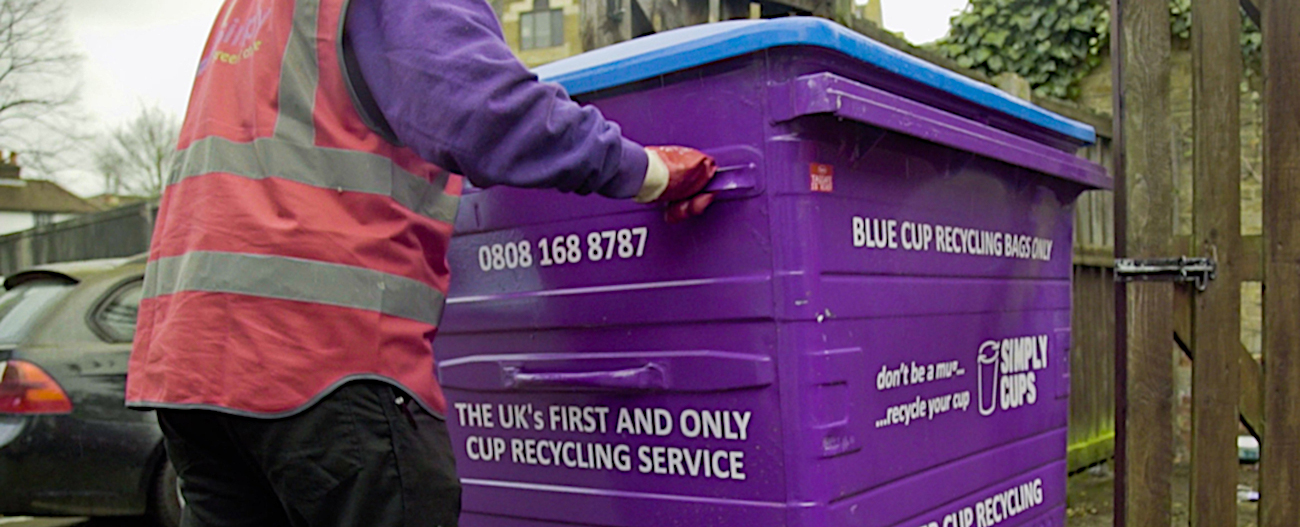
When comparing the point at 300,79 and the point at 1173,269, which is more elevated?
the point at 300,79

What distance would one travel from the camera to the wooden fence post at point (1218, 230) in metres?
2.60

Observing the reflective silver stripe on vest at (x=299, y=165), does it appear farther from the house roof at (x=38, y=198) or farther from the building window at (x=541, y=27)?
the house roof at (x=38, y=198)

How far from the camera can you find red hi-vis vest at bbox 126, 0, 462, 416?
61.7 inches

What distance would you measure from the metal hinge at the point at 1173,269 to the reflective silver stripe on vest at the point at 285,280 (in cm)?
176

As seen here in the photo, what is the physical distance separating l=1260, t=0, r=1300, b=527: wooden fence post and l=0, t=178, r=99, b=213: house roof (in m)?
50.6

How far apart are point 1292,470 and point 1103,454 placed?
3.43m

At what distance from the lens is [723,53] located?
2.00m

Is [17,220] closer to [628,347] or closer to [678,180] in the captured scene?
[628,347]

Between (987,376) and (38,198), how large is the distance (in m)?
52.5

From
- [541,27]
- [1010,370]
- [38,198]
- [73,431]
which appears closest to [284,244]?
[1010,370]

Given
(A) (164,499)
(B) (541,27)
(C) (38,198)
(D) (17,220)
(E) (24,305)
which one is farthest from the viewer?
(C) (38,198)

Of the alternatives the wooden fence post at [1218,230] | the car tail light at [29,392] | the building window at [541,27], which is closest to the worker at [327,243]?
the wooden fence post at [1218,230]

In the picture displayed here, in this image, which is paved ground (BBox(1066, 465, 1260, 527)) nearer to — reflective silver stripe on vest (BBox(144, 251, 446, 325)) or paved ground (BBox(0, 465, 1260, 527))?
paved ground (BBox(0, 465, 1260, 527))

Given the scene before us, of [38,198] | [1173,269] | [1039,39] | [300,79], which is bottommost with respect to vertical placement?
[1173,269]
